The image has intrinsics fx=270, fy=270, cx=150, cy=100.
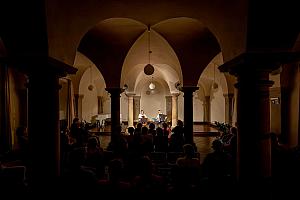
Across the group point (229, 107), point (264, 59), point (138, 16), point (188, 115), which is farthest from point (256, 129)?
point (229, 107)

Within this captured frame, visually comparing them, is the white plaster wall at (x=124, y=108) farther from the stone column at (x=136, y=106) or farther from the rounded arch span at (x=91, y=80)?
the rounded arch span at (x=91, y=80)

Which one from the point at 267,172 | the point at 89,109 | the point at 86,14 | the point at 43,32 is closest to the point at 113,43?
the point at 86,14

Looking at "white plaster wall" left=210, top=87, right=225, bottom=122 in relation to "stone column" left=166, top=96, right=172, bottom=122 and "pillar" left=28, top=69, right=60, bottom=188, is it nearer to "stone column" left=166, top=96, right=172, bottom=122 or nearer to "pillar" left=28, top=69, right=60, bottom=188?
"stone column" left=166, top=96, right=172, bottom=122

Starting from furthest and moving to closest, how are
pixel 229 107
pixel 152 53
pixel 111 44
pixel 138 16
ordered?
pixel 229 107 < pixel 152 53 < pixel 111 44 < pixel 138 16

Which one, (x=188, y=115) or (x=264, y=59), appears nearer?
(x=264, y=59)

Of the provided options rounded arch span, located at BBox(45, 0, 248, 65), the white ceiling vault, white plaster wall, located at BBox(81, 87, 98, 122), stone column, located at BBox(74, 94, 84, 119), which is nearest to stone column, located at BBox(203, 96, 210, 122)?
white plaster wall, located at BBox(81, 87, 98, 122)

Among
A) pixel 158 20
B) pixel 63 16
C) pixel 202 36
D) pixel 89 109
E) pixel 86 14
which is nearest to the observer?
pixel 63 16

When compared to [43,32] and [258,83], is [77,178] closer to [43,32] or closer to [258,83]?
[43,32]

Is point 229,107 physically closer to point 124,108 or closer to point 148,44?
point 148,44

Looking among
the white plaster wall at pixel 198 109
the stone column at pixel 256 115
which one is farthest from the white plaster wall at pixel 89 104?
the stone column at pixel 256 115

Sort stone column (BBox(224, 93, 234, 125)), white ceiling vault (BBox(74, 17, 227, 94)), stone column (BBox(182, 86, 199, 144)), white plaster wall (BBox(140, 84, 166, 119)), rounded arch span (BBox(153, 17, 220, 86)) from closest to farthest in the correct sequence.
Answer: rounded arch span (BBox(153, 17, 220, 86))
white ceiling vault (BBox(74, 17, 227, 94))
stone column (BBox(182, 86, 199, 144))
stone column (BBox(224, 93, 234, 125))
white plaster wall (BBox(140, 84, 166, 119))

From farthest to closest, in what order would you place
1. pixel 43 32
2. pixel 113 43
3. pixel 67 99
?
pixel 67 99, pixel 113 43, pixel 43 32

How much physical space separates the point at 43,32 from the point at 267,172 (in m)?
4.12

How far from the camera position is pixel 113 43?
9.63 metres
